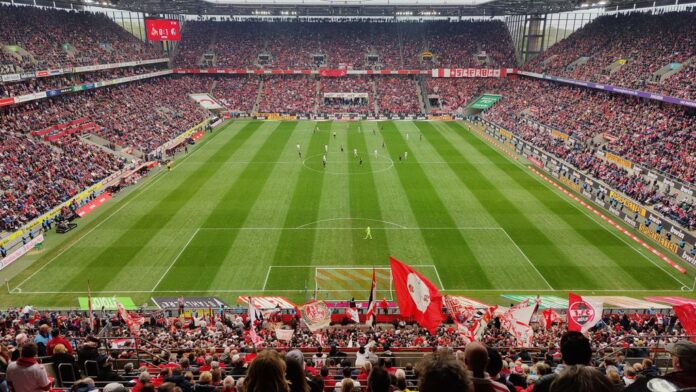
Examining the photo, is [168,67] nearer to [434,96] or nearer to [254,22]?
[254,22]

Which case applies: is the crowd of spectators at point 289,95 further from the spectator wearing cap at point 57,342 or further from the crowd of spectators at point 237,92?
the spectator wearing cap at point 57,342

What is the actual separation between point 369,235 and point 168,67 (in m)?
68.6

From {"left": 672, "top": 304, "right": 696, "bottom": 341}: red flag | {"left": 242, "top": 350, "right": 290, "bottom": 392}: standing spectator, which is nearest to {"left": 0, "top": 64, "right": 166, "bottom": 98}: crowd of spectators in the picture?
Answer: {"left": 242, "top": 350, "right": 290, "bottom": 392}: standing spectator

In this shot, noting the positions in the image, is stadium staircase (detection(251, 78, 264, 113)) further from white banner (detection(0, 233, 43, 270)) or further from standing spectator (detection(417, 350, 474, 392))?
standing spectator (detection(417, 350, 474, 392))

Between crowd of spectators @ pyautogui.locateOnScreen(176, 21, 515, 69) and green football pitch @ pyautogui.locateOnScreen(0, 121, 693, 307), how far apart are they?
44.3 meters

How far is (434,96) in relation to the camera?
84.9 metres

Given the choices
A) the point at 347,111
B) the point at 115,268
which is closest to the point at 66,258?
the point at 115,268

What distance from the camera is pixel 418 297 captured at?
49.5 feet

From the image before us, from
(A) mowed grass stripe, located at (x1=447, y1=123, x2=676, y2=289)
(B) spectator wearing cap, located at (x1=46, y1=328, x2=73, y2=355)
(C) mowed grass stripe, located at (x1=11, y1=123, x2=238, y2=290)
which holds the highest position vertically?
(B) spectator wearing cap, located at (x1=46, y1=328, x2=73, y2=355)

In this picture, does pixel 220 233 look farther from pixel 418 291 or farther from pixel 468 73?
pixel 468 73

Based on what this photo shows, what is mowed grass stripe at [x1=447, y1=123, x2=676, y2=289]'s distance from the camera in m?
26.4

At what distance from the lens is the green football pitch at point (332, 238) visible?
26.2 meters

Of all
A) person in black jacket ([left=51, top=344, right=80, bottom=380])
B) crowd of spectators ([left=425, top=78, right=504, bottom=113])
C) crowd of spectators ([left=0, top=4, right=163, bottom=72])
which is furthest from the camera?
crowd of spectators ([left=425, top=78, right=504, bottom=113])

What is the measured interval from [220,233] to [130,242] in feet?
18.7
